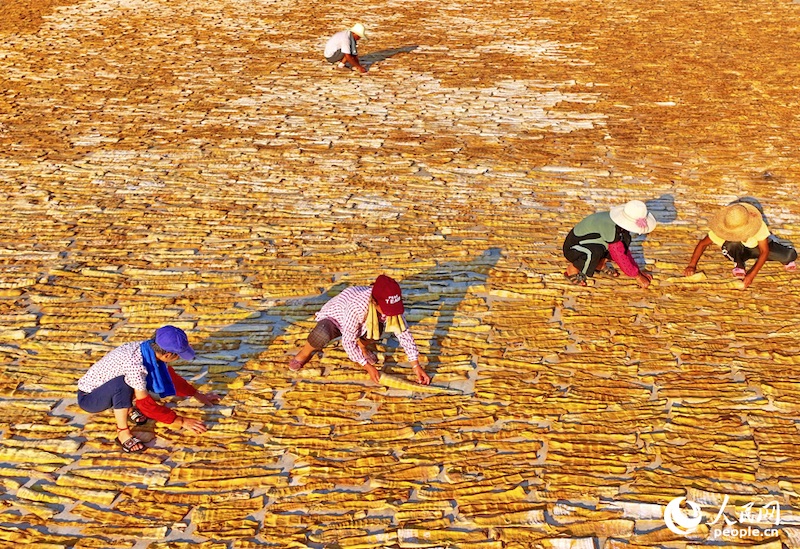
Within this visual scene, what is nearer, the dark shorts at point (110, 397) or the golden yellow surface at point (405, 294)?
the golden yellow surface at point (405, 294)

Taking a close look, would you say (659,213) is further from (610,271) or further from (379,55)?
(379,55)

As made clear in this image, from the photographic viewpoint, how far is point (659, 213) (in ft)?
21.6

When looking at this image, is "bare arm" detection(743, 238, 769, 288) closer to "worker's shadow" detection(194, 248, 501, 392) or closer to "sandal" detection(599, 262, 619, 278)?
"sandal" detection(599, 262, 619, 278)

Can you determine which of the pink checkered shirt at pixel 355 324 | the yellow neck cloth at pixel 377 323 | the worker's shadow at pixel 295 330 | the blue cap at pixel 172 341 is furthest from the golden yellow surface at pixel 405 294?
the blue cap at pixel 172 341

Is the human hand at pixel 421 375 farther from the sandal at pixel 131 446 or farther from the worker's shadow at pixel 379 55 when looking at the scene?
the worker's shadow at pixel 379 55

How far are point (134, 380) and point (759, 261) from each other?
4511 millimetres

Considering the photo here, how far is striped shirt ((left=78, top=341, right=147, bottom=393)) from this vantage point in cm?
379

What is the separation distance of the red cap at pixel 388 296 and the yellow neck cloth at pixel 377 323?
0.11 metres

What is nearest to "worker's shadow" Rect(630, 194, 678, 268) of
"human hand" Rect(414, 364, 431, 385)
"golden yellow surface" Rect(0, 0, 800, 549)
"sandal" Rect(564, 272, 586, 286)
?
"golden yellow surface" Rect(0, 0, 800, 549)

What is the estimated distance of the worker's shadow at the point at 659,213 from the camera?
599 centimetres

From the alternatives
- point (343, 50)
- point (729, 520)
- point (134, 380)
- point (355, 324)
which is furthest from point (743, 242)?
point (343, 50)

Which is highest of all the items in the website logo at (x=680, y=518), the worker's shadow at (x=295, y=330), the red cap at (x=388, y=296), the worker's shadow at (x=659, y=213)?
the red cap at (x=388, y=296)

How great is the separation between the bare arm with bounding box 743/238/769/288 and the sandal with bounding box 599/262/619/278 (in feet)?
3.15

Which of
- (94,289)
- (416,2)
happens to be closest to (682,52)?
(416,2)
